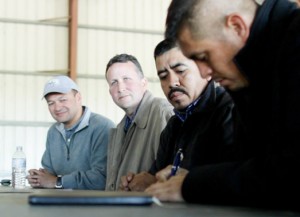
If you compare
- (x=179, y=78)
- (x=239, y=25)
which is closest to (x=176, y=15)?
(x=239, y=25)

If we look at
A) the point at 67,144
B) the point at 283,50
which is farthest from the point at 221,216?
the point at 67,144

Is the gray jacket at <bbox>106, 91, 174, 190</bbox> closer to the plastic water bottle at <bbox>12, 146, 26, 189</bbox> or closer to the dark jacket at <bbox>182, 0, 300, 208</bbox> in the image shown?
the plastic water bottle at <bbox>12, 146, 26, 189</bbox>

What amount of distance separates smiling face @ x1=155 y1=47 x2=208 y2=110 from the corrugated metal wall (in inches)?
250

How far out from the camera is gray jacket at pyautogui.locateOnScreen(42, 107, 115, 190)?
→ 3.54 m

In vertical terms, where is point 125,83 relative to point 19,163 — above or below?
above

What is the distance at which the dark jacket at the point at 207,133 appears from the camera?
76.3 inches

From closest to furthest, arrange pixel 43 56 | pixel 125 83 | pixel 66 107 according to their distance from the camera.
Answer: pixel 125 83, pixel 66 107, pixel 43 56

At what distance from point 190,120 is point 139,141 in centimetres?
96

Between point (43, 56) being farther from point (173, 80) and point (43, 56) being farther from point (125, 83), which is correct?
point (173, 80)

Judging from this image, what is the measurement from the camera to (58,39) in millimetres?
9000

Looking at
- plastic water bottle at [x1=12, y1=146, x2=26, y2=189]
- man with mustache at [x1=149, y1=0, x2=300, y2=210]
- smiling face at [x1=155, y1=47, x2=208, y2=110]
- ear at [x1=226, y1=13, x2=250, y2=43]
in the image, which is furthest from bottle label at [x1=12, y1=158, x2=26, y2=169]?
ear at [x1=226, y1=13, x2=250, y2=43]

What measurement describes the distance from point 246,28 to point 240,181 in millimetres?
382

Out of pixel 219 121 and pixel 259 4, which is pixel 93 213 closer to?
pixel 259 4

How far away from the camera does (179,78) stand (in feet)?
8.34
